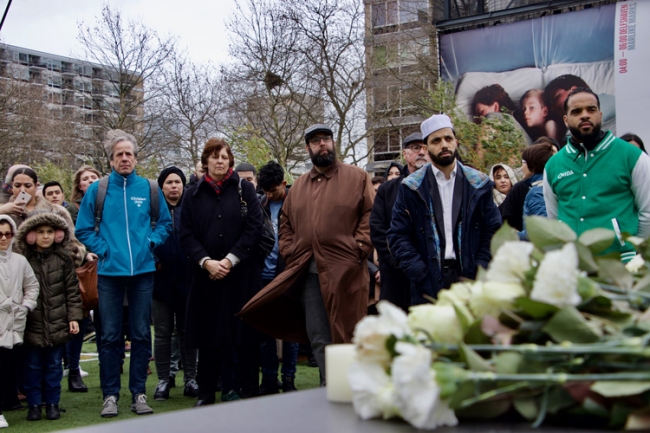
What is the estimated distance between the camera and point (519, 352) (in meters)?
1.32

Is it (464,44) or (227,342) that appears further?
(464,44)

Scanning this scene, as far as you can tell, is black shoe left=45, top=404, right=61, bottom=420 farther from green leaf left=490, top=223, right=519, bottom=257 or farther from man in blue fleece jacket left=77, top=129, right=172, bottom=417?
green leaf left=490, top=223, right=519, bottom=257

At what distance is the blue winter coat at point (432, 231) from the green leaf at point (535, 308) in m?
3.86

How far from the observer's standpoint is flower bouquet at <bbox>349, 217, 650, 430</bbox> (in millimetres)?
1289

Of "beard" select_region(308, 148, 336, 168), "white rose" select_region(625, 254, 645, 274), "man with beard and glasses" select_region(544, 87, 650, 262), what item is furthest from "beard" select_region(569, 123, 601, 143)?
"white rose" select_region(625, 254, 645, 274)

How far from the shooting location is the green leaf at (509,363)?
51.5 inches

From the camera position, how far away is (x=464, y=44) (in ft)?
59.7

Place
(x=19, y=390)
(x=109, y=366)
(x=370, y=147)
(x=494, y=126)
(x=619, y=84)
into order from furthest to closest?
(x=370, y=147) → (x=619, y=84) → (x=494, y=126) → (x=19, y=390) → (x=109, y=366)

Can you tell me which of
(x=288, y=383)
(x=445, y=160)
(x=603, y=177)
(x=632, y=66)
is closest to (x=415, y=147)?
(x=445, y=160)

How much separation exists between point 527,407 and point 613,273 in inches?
13.1

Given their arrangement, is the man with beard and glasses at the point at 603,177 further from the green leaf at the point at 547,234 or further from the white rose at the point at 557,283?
the white rose at the point at 557,283

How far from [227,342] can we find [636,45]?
12.4m

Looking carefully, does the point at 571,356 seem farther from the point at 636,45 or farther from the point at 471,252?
the point at 636,45

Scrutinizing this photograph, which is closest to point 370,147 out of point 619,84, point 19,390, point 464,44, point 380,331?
point 464,44
